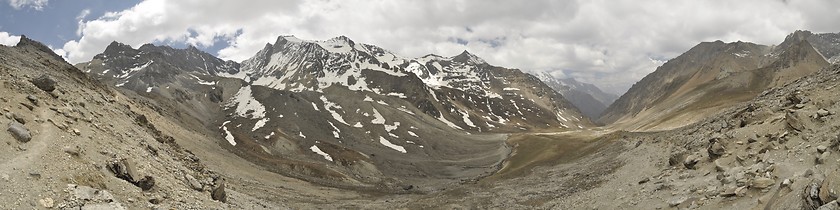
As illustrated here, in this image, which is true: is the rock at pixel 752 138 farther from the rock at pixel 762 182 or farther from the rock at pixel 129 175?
the rock at pixel 129 175

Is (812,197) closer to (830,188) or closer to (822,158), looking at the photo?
(830,188)

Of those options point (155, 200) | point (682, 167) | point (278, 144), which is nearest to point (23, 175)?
point (155, 200)

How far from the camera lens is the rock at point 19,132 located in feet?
93.4

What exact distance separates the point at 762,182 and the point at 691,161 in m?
12.0

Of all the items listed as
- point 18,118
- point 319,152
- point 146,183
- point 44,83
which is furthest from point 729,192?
point 319,152

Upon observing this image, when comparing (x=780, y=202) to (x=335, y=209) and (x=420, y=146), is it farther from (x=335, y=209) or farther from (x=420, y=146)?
(x=420, y=146)

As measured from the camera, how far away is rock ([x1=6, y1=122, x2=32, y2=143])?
93.4ft

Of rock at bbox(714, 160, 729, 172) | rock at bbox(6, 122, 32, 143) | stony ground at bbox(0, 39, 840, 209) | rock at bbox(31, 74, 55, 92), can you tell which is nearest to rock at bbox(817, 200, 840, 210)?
stony ground at bbox(0, 39, 840, 209)

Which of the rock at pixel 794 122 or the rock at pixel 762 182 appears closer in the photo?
the rock at pixel 762 182

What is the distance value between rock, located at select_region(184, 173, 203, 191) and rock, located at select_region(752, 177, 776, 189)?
3574 cm

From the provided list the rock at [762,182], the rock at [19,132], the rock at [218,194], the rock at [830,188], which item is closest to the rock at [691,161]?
the rock at [762,182]

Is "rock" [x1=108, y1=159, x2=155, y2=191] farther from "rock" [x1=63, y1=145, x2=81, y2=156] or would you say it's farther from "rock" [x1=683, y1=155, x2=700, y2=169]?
"rock" [x1=683, y1=155, x2=700, y2=169]

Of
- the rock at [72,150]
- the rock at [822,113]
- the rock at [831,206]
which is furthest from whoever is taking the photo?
the rock at [72,150]

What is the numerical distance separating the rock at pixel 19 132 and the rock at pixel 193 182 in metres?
10.7
